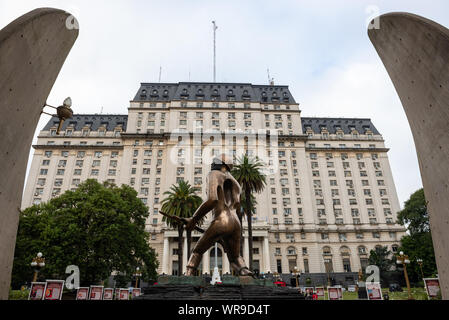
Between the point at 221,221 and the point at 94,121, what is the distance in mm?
76060

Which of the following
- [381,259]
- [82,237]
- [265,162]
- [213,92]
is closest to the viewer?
[82,237]

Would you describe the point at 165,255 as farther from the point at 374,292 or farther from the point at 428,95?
the point at 428,95

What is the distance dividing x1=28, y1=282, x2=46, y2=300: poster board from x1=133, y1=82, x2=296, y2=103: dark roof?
61170mm

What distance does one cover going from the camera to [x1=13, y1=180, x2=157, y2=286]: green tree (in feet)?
86.5

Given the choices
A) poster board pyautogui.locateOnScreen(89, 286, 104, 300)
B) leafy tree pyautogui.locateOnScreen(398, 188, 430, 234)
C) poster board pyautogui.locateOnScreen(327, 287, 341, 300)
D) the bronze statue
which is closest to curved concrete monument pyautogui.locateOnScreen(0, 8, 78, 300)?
the bronze statue

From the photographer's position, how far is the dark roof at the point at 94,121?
7281 centimetres

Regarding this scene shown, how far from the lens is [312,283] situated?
53094 millimetres

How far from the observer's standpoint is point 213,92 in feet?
245

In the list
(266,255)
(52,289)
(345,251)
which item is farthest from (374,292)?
(345,251)

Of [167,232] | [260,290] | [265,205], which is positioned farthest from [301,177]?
[260,290]

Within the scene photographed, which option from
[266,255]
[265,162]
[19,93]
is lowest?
[19,93]

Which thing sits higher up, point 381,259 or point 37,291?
point 381,259
